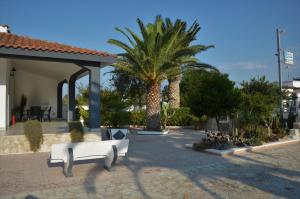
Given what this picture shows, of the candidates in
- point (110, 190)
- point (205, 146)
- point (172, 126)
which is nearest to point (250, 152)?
point (205, 146)

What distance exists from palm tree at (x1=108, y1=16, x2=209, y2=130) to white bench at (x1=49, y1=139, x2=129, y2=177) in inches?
375

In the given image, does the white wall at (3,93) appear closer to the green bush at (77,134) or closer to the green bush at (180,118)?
the green bush at (77,134)

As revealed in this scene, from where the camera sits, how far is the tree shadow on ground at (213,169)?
20.7ft

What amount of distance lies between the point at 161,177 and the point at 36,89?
15.0 meters

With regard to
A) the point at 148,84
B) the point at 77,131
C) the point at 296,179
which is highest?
the point at 148,84

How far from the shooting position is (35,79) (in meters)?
19.5

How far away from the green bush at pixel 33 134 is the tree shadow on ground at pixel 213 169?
3207 mm

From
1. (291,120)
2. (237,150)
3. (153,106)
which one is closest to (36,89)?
(153,106)

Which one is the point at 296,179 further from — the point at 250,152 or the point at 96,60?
the point at 96,60

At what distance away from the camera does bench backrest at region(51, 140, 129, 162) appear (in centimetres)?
720

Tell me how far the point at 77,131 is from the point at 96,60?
109 inches

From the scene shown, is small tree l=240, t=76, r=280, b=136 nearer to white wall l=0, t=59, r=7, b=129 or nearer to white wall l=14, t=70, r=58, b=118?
white wall l=0, t=59, r=7, b=129

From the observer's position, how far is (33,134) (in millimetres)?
10367

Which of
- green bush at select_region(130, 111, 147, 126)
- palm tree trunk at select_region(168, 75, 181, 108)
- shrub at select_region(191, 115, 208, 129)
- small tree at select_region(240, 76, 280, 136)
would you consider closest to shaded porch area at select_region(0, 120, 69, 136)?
small tree at select_region(240, 76, 280, 136)
